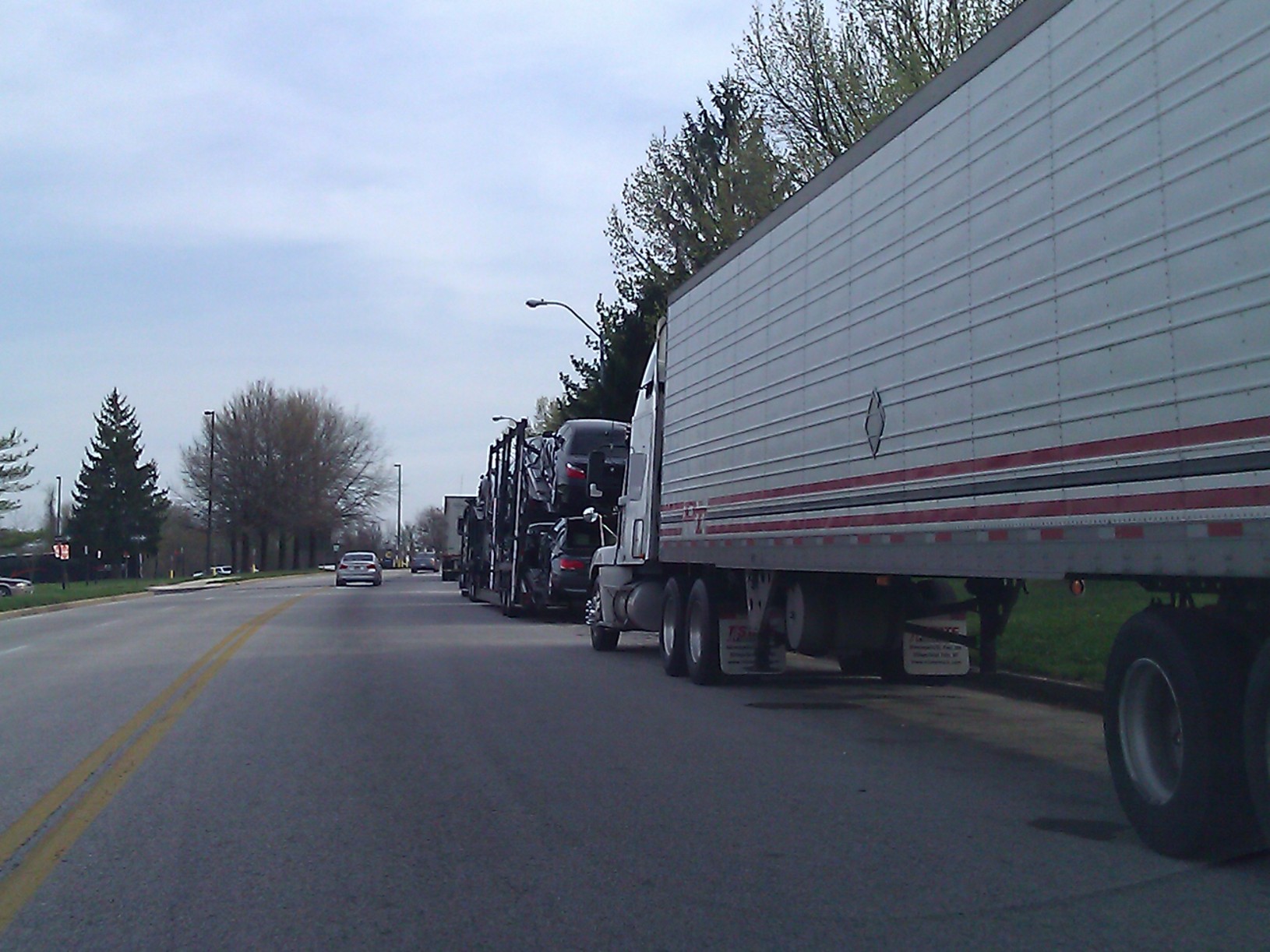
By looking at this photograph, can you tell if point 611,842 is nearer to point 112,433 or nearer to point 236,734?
point 236,734

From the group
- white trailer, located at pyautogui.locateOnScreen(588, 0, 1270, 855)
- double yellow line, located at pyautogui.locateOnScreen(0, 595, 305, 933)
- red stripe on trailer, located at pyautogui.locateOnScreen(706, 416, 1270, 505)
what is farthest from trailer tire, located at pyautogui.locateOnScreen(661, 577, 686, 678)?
double yellow line, located at pyautogui.locateOnScreen(0, 595, 305, 933)

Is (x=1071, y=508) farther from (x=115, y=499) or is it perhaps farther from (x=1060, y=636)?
(x=115, y=499)

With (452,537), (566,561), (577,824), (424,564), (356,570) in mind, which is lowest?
(577,824)

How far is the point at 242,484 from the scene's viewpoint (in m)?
81.9

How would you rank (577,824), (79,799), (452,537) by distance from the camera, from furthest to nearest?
(452,537)
(79,799)
(577,824)

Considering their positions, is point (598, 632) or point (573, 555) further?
point (573, 555)

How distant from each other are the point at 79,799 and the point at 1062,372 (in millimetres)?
6006

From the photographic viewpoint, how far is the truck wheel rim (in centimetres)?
649

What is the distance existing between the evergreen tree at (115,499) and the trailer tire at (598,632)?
6938cm

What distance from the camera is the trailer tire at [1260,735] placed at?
573cm

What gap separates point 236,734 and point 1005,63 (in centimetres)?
729

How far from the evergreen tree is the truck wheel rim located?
82.2 m

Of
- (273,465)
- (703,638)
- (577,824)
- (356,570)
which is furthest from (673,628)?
(273,465)

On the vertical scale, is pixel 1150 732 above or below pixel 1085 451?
below
